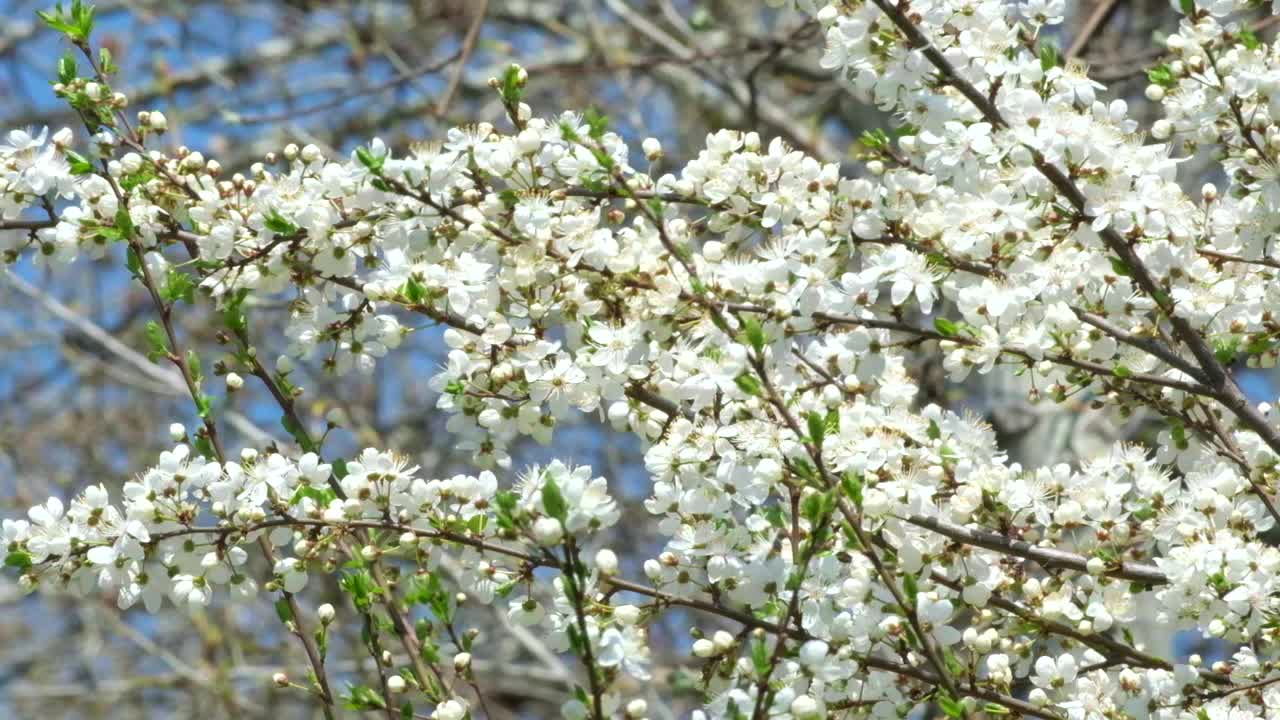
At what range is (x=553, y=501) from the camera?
210 centimetres

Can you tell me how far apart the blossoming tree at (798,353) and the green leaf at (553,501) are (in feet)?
1.20

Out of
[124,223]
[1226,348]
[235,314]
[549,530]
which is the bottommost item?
[549,530]

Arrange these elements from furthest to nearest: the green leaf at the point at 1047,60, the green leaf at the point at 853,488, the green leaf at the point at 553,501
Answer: the green leaf at the point at 1047,60 → the green leaf at the point at 853,488 → the green leaf at the point at 553,501

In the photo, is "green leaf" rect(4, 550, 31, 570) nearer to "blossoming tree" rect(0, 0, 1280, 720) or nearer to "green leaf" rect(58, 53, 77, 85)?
"blossoming tree" rect(0, 0, 1280, 720)

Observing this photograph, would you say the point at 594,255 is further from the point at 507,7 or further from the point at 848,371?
the point at 507,7

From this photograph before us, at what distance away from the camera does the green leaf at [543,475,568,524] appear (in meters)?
2.09

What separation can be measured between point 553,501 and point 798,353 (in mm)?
908

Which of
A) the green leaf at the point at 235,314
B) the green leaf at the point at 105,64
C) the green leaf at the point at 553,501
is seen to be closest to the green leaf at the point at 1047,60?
the green leaf at the point at 553,501

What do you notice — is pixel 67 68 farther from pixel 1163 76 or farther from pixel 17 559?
pixel 1163 76

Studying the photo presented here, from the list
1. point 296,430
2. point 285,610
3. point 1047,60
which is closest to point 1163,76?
point 1047,60

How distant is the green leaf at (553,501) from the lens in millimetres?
2090

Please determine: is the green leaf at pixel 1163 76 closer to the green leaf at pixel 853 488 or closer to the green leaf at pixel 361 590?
the green leaf at pixel 853 488

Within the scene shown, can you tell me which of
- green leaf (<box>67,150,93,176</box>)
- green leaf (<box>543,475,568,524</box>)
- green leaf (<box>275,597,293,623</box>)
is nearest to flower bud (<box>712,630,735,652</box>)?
green leaf (<box>543,475,568,524</box>)

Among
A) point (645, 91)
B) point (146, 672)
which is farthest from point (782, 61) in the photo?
point (146, 672)
